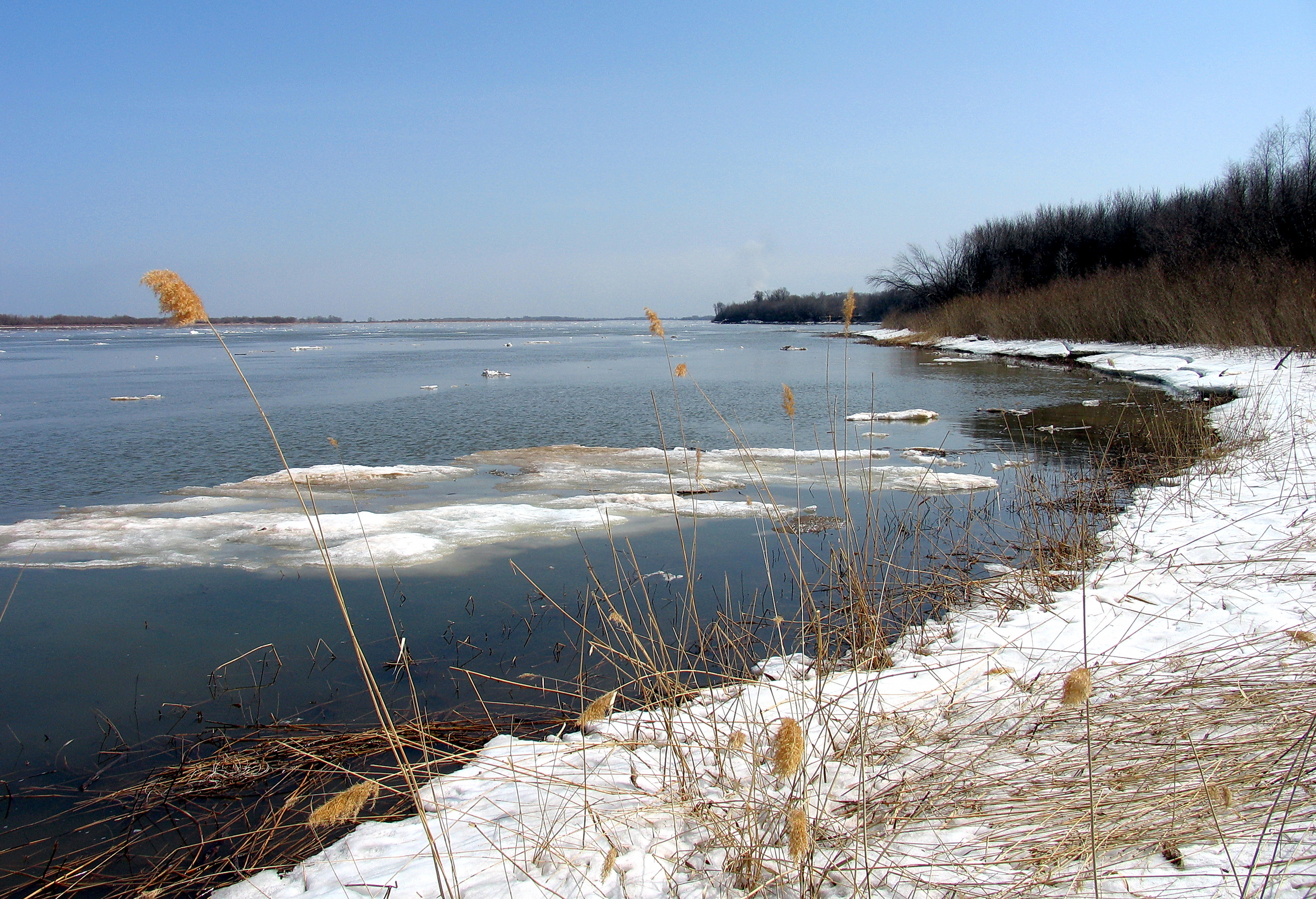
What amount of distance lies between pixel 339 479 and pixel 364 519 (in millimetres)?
2348

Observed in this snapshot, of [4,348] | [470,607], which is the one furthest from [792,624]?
[4,348]

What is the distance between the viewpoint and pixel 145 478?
875 centimetres

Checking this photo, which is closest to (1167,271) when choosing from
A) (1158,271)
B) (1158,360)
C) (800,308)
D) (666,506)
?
(1158,271)

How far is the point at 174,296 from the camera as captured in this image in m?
1.94

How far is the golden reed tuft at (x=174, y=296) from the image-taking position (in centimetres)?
193

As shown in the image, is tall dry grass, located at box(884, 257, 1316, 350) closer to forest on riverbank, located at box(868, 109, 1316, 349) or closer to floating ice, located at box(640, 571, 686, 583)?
forest on riverbank, located at box(868, 109, 1316, 349)

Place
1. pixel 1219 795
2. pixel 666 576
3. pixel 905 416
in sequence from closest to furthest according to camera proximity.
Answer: pixel 1219 795 < pixel 666 576 < pixel 905 416

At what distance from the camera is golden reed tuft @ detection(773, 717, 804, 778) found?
152 cm

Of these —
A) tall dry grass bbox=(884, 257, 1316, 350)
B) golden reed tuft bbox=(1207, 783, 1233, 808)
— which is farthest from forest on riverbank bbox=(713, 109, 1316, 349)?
golden reed tuft bbox=(1207, 783, 1233, 808)

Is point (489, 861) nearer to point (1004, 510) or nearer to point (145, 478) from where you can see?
point (1004, 510)

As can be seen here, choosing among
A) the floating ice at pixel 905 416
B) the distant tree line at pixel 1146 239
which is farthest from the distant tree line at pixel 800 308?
the floating ice at pixel 905 416

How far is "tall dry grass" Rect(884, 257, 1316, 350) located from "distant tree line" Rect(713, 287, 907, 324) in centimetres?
2307

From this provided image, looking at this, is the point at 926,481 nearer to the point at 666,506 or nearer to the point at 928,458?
the point at 928,458

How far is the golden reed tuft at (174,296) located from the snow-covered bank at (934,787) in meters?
1.45
